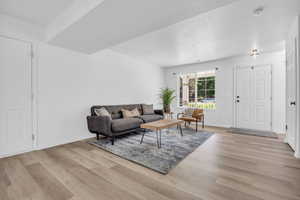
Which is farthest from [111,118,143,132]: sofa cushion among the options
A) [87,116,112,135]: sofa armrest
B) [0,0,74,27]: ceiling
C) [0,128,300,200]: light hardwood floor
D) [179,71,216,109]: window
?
[179,71,216,109]: window

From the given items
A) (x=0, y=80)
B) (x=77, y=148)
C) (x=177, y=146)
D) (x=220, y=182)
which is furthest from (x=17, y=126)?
(x=220, y=182)

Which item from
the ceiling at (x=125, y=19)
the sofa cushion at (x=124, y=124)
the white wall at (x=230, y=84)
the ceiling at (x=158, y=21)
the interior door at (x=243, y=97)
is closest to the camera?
the ceiling at (x=125, y=19)

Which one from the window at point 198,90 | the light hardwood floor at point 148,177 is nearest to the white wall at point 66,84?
the light hardwood floor at point 148,177

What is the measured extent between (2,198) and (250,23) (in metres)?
4.36

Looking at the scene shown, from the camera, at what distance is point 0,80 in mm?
2320

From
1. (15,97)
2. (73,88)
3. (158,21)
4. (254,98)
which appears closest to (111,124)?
(73,88)

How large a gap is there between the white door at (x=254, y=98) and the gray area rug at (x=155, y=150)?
2.12m

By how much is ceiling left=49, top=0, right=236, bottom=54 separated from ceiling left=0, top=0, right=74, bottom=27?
0.34 m

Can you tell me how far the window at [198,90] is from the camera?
5.19 m

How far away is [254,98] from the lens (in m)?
4.37

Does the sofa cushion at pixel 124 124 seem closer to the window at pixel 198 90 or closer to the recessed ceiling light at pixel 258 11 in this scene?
the window at pixel 198 90

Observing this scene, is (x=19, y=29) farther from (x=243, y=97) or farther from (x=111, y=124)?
(x=243, y=97)

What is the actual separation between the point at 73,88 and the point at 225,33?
12.1ft

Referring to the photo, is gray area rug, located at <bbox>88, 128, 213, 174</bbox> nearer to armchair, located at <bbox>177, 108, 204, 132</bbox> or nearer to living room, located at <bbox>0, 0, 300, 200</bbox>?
living room, located at <bbox>0, 0, 300, 200</bbox>
